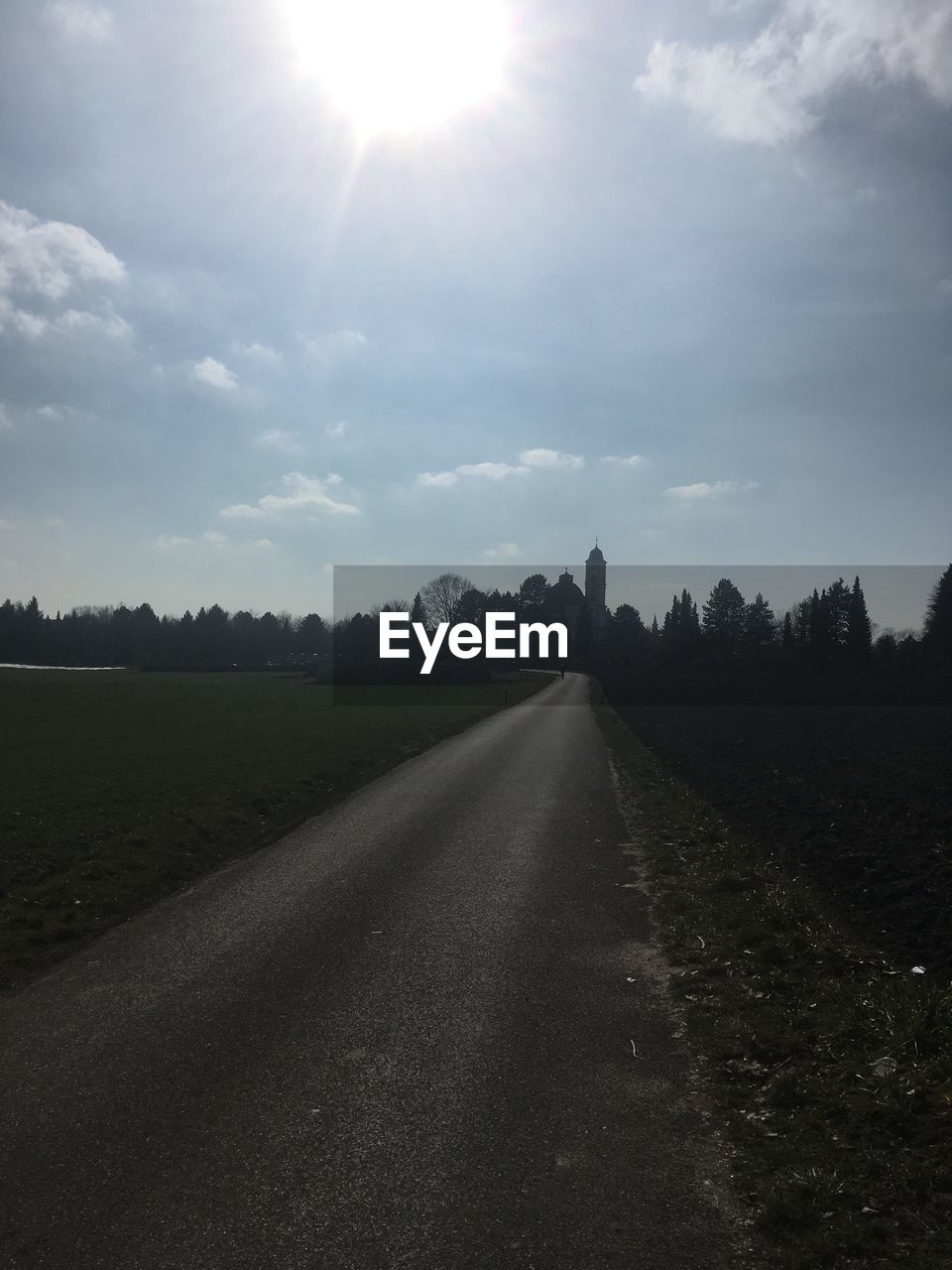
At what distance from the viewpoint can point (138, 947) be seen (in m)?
9.16

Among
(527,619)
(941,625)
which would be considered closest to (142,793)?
(941,625)

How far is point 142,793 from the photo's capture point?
18.6 meters

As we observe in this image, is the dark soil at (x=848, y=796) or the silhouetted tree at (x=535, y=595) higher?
the silhouetted tree at (x=535, y=595)

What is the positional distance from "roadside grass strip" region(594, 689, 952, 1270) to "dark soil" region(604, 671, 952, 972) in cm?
68

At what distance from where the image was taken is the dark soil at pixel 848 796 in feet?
32.0

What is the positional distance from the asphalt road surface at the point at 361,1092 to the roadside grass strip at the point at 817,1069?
32 centimetres

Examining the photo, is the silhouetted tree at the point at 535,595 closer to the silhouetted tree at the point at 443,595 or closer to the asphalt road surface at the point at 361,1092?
the silhouetted tree at the point at 443,595

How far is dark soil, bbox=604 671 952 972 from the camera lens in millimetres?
9750

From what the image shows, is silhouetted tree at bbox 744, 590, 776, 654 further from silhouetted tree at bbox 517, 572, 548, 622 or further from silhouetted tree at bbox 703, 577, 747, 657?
silhouetted tree at bbox 517, 572, 548, 622

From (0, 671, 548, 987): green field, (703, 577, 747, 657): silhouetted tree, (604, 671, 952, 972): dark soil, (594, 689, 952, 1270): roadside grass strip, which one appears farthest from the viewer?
(703, 577, 747, 657): silhouetted tree

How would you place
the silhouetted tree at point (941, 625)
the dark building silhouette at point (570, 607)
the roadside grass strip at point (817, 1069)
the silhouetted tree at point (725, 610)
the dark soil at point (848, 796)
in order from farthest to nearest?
the dark building silhouette at point (570, 607) → the silhouetted tree at point (725, 610) → the silhouetted tree at point (941, 625) → the dark soil at point (848, 796) → the roadside grass strip at point (817, 1069)

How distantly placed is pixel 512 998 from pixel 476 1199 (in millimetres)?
3102

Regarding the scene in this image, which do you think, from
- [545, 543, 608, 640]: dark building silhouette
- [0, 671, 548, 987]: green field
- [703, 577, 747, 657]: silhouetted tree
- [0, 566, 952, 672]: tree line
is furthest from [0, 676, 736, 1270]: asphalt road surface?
[545, 543, 608, 640]: dark building silhouette

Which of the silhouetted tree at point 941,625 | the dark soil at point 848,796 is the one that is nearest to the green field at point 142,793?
the dark soil at point 848,796
